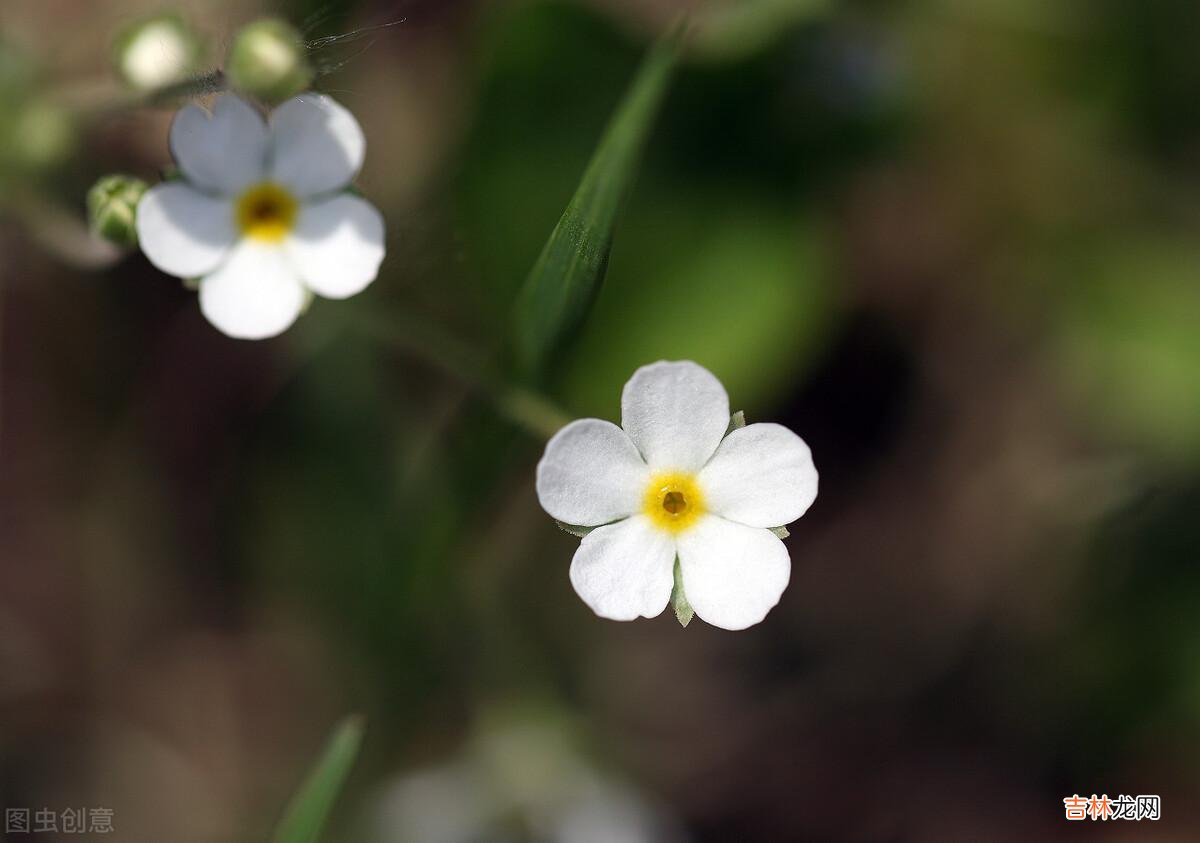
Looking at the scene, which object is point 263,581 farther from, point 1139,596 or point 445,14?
point 1139,596

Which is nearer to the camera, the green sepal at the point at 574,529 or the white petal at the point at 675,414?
the white petal at the point at 675,414

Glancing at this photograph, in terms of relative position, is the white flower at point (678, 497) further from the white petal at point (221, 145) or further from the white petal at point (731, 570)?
the white petal at point (221, 145)

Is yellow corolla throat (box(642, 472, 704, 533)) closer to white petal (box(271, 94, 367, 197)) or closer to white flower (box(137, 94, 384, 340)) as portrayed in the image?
white flower (box(137, 94, 384, 340))

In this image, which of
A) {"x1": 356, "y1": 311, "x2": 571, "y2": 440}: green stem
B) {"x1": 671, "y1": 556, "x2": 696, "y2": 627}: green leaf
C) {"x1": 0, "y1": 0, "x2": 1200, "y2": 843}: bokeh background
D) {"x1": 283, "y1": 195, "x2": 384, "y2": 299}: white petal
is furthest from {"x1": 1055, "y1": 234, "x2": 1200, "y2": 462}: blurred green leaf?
{"x1": 283, "y1": 195, "x2": 384, "y2": 299}: white petal

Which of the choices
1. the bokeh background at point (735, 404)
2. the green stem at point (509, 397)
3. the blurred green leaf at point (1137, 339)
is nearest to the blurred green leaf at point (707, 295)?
the bokeh background at point (735, 404)

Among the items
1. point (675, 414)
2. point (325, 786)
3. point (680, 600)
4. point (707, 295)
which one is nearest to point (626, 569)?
point (680, 600)

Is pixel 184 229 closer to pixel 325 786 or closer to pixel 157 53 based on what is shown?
pixel 157 53
